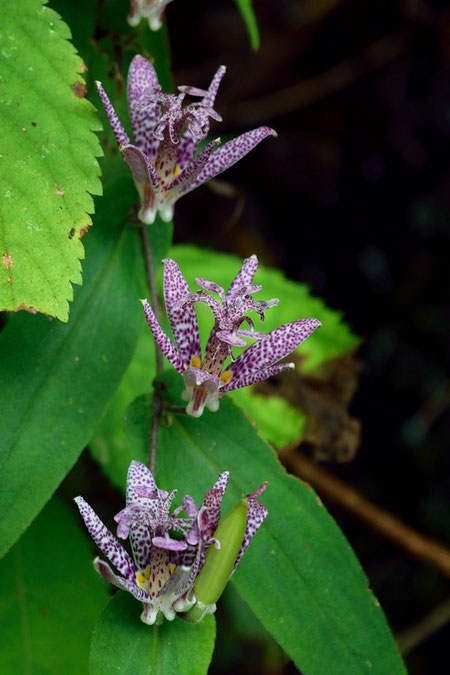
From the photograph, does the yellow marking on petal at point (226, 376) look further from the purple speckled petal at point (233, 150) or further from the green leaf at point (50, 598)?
the green leaf at point (50, 598)

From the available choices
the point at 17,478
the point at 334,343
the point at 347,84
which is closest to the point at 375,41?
the point at 347,84

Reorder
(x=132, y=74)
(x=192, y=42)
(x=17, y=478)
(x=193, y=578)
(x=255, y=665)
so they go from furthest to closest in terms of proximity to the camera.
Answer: (x=192, y=42)
(x=255, y=665)
(x=132, y=74)
(x=17, y=478)
(x=193, y=578)

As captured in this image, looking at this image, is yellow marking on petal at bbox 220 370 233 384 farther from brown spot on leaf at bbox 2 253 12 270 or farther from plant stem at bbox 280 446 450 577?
plant stem at bbox 280 446 450 577

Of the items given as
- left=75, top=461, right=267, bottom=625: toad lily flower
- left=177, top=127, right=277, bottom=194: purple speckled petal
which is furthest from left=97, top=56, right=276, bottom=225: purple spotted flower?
left=75, top=461, right=267, bottom=625: toad lily flower

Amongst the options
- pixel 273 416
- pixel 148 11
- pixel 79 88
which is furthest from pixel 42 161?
pixel 273 416

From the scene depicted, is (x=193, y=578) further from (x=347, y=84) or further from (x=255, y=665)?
(x=347, y=84)

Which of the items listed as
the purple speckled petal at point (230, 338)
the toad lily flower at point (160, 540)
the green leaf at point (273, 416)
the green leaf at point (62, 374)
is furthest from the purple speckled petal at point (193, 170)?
the green leaf at point (273, 416)

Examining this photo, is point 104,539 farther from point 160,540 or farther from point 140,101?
point 140,101
